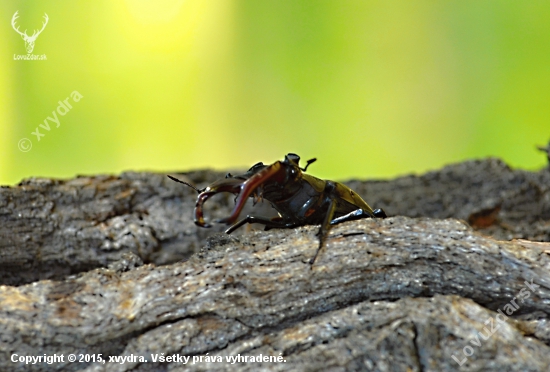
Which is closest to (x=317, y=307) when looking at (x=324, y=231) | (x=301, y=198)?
(x=324, y=231)

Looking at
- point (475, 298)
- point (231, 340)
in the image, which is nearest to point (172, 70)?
point (231, 340)

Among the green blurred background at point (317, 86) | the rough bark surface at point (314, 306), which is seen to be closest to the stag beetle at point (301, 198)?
the rough bark surface at point (314, 306)

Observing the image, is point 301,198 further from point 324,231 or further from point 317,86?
point 317,86

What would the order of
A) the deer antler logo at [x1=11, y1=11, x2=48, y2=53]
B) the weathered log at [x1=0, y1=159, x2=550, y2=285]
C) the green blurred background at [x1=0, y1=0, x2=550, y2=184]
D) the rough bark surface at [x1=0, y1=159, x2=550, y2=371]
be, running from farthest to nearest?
1. the green blurred background at [x1=0, y1=0, x2=550, y2=184]
2. the deer antler logo at [x1=11, y1=11, x2=48, y2=53]
3. the weathered log at [x1=0, y1=159, x2=550, y2=285]
4. the rough bark surface at [x1=0, y1=159, x2=550, y2=371]

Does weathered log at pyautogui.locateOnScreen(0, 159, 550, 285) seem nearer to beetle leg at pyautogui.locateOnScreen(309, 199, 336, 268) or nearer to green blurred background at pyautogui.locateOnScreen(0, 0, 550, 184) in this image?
green blurred background at pyautogui.locateOnScreen(0, 0, 550, 184)

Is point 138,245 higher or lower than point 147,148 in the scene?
lower

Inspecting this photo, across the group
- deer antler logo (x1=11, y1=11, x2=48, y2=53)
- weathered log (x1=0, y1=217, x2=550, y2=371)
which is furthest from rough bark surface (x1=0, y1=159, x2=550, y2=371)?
deer antler logo (x1=11, y1=11, x2=48, y2=53)

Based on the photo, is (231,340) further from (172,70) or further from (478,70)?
(478,70)

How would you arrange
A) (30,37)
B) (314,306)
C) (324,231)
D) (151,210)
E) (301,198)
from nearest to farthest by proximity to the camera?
1. (314,306)
2. (324,231)
3. (301,198)
4. (151,210)
5. (30,37)
